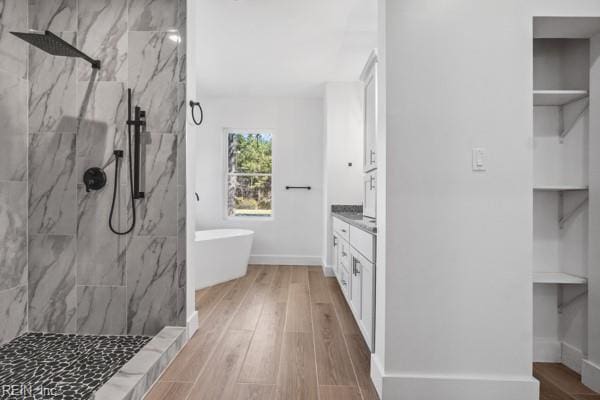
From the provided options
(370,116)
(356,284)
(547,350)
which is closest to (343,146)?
(370,116)

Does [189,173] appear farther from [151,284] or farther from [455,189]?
[455,189]

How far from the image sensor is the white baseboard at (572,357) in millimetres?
2010

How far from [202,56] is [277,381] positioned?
11.4 feet

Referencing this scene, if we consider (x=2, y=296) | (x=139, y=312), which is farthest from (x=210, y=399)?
(x=2, y=296)

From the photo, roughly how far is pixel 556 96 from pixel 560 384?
167cm

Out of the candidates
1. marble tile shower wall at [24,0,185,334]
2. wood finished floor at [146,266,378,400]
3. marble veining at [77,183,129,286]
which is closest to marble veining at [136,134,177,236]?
marble tile shower wall at [24,0,185,334]

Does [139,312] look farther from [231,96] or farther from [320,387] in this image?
[231,96]

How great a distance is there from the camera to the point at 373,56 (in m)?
2.71

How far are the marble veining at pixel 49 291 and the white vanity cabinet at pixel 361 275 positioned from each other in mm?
2018

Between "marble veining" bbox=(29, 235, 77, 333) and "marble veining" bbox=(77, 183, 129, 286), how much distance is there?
0.11 meters

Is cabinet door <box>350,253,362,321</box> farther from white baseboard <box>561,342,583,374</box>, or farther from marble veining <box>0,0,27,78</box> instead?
marble veining <box>0,0,27,78</box>

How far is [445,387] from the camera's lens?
1687mm

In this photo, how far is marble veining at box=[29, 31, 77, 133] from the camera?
2314mm

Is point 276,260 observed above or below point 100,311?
below
